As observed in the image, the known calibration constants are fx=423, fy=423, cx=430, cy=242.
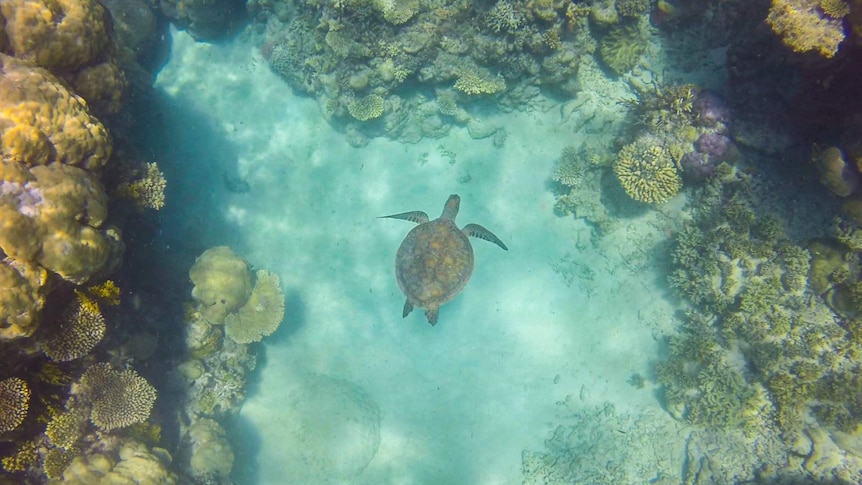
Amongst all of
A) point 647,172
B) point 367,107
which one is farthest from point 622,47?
point 367,107

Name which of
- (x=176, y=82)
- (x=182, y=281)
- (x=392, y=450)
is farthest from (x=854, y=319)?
(x=176, y=82)

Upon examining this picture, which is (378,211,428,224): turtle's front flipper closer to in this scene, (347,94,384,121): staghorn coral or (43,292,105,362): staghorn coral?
(347,94,384,121): staghorn coral

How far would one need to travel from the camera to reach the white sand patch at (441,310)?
876cm

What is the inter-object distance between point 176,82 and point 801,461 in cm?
1417

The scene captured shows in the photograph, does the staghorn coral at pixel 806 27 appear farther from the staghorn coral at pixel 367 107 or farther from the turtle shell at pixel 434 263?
the staghorn coral at pixel 367 107

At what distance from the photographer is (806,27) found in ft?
17.9

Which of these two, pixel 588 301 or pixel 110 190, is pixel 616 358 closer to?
pixel 588 301

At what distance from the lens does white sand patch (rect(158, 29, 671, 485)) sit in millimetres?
8758

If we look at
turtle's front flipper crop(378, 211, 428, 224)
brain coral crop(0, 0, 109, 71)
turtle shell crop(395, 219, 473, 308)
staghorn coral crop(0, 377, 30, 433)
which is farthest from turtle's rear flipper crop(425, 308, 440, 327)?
brain coral crop(0, 0, 109, 71)

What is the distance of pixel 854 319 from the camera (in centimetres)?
680

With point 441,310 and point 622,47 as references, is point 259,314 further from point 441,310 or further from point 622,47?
point 622,47

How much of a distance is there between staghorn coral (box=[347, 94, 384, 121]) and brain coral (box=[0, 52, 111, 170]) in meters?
4.45

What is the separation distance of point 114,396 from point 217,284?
235 cm

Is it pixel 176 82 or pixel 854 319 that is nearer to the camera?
pixel 854 319
